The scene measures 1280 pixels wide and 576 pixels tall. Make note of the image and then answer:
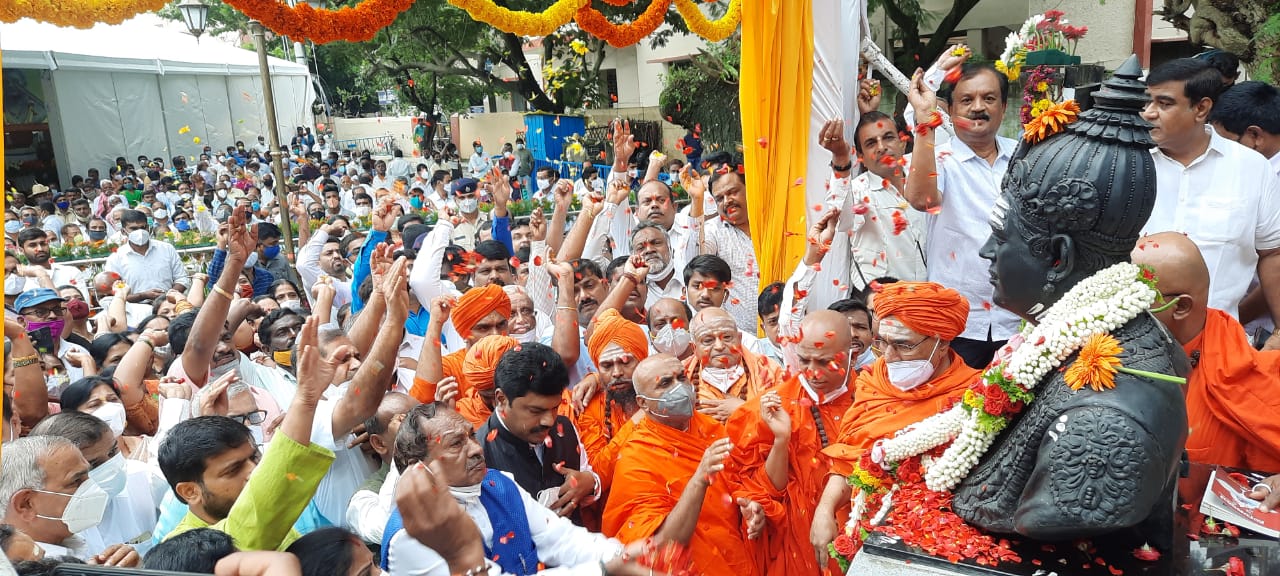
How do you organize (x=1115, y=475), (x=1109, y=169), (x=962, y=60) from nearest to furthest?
(x=1115, y=475), (x=1109, y=169), (x=962, y=60)

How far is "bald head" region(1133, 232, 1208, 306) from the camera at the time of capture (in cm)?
272

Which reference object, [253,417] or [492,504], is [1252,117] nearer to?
[492,504]

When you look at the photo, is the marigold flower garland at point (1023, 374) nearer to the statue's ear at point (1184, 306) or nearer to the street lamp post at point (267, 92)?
the statue's ear at point (1184, 306)

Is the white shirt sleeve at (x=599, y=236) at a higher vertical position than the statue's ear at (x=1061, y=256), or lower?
lower

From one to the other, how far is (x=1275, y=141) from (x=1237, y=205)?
1192 mm

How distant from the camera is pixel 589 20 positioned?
25.7 feet

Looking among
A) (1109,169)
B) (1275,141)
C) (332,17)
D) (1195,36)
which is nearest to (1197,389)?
(1109,169)

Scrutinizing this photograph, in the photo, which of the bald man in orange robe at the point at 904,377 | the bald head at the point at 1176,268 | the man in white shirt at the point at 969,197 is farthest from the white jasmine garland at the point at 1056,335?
the man in white shirt at the point at 969,197

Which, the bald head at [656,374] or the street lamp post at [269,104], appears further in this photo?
the street lamp post at [269,104]

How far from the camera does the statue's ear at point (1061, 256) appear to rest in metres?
2.19

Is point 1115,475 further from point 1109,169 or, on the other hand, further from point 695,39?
point 695,39

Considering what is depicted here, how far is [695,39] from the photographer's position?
26.1 meters

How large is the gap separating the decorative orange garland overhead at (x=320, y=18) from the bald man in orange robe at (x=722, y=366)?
3.59 meters

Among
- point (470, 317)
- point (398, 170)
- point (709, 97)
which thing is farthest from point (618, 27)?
point (398, 170)
